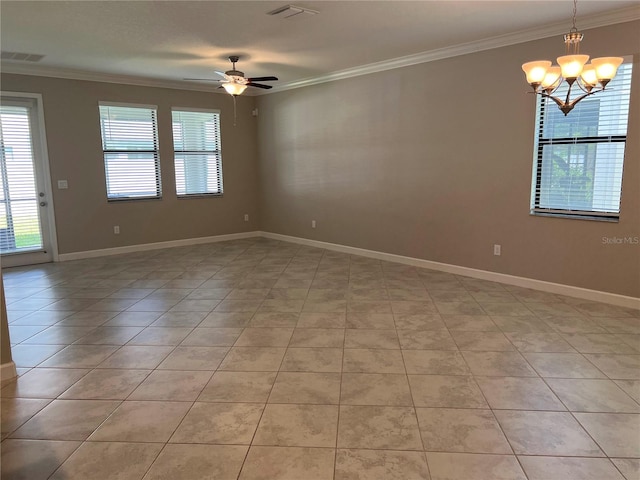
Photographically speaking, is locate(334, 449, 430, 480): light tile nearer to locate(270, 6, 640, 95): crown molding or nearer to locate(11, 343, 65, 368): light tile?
locate(11, 343, 65, 368): light tile

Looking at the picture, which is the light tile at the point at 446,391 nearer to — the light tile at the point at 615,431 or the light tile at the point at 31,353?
the light tile at the point at 615,431

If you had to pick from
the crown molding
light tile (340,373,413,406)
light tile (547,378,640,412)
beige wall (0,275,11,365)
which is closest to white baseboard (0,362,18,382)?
beige wall (0,275,11,365)

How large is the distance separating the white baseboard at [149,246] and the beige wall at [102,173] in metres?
0.07

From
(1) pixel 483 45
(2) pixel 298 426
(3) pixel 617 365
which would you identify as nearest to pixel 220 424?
(2) pixel 298 426

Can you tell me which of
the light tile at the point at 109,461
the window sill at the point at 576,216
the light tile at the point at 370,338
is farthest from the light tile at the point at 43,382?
the window sill at the point at 576,216

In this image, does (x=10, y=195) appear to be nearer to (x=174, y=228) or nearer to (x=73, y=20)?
(x=174, y=228)

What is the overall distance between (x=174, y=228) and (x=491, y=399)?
591cm

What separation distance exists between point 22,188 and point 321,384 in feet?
17.8

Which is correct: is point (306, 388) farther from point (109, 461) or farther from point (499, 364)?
point (499, 364)

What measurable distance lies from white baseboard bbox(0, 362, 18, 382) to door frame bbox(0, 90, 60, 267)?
12.2ft

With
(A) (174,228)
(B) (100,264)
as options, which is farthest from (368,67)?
(B) (100,264)

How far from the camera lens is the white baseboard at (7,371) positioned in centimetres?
281

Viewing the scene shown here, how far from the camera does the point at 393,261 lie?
19.7 ft

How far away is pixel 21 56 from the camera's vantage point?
16.8 ft
